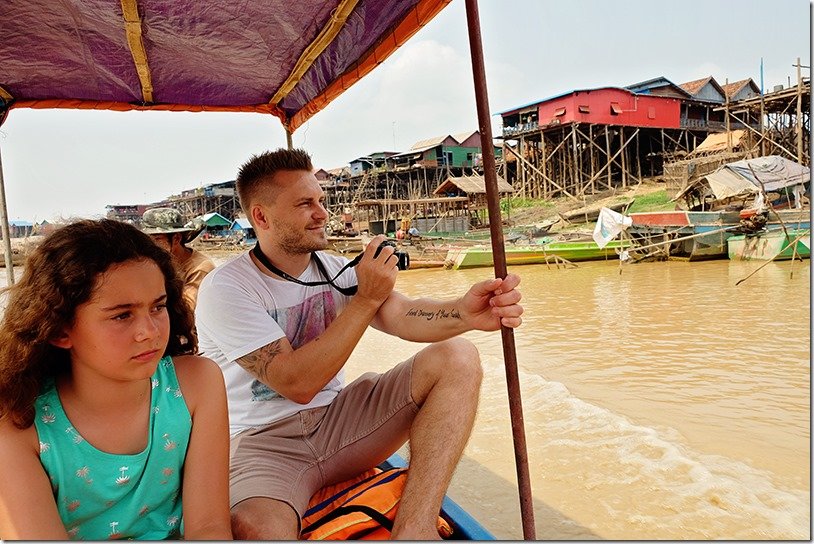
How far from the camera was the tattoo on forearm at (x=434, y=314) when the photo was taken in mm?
2180

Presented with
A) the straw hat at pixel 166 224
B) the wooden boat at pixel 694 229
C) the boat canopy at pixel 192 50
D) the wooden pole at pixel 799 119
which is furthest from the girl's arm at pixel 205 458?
the wooden boat at pixel 694 229

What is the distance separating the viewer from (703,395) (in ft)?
19.6

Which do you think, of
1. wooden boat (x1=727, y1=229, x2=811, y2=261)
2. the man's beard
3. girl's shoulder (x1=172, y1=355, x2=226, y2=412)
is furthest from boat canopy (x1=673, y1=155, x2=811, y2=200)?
girl's shoulder (x1=172, y1=355, x2=226, y2=412)

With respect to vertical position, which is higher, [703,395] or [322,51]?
[322,51]

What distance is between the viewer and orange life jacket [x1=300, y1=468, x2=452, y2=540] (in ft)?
5.72

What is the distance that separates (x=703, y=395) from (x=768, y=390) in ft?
2.51

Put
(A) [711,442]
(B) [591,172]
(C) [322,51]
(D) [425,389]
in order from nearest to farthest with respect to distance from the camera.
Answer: (D) [425,389], (C) [322,51], (A) [711,442], (B) [591,172]

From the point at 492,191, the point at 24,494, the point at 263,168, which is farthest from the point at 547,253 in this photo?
the point at 24,494

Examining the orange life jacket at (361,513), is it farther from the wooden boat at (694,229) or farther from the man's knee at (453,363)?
the wooden boat at (694,229)

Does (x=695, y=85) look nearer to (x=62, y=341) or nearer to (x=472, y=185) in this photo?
(x=472, y=185)

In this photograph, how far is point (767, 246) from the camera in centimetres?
1542

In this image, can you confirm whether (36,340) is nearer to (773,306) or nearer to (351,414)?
(351,414)

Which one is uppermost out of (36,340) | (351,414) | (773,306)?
(36,340)

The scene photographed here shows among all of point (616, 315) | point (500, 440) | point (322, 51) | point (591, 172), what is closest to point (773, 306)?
point (616, 315)
